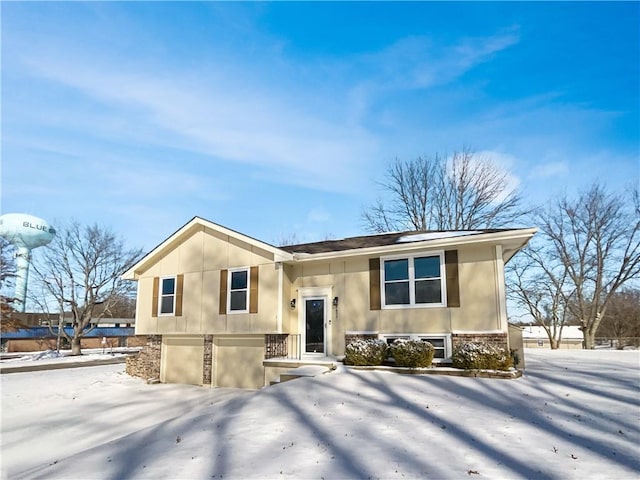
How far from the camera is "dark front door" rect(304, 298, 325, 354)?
1330 centimetres

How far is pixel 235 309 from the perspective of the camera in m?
14.2

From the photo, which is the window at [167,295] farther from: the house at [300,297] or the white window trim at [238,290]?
the white window trim at [238,290]

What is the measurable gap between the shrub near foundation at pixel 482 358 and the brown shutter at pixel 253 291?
665cm

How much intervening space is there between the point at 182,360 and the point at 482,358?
11.1 metres

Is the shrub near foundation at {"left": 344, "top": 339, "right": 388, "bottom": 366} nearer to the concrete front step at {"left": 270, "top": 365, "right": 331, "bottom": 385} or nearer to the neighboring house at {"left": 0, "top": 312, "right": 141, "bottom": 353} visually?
the concrete front step at {"left": 270, "top": 365, "right": 331, "bottom": 385}

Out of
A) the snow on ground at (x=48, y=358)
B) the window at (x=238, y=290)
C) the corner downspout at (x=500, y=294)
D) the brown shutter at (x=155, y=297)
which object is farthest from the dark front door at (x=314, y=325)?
the snow on ground at (x=48, y=358)

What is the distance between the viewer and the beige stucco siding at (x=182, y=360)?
15.3m

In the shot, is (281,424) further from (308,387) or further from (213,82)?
(213,82)

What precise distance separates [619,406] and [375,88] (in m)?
12.6

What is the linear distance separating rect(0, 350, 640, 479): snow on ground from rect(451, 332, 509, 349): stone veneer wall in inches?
39.6

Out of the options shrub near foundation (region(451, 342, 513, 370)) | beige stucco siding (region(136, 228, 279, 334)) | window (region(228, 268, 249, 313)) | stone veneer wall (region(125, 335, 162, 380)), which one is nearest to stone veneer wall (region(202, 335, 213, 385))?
beige stucco siding (region(136, 228, 279, 334))

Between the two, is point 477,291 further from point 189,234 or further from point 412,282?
point 189,234

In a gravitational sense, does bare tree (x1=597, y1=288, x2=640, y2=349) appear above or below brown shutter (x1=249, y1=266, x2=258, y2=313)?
below

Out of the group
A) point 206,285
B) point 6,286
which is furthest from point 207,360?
point 6,286
